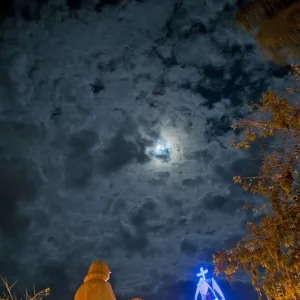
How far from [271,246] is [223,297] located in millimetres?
17471

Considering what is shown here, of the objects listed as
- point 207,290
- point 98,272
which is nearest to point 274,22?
point 98,272

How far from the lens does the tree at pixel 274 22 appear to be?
5.20 m

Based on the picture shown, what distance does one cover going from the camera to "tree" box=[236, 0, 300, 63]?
5195mm

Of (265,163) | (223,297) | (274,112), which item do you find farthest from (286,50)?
(223,297)

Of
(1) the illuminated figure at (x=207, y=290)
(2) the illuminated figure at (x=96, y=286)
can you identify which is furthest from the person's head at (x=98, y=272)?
(1) the illuminated figure at (x=207, y=290)

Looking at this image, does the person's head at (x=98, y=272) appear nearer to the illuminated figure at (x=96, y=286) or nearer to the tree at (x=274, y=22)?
the illuminated figure at (x=96, y=286)

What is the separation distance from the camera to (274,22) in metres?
5.26

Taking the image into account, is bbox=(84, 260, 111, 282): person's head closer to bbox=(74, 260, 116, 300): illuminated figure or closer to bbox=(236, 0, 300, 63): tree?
bbox=(74, 260, 116, 300): illuminated figure

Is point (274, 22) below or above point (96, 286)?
above

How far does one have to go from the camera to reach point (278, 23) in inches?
207

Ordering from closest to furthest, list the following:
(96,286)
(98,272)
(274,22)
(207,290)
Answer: (96,286) < (98,272) < (274,22) < (207,290)

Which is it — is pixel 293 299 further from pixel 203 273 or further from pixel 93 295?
pixel 203 273

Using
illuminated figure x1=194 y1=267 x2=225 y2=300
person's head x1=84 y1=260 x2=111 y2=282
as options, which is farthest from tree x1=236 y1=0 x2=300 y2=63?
illuminated figure x1=194 y1=267 x2=225 y2=300

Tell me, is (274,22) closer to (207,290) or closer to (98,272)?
(98,272)
